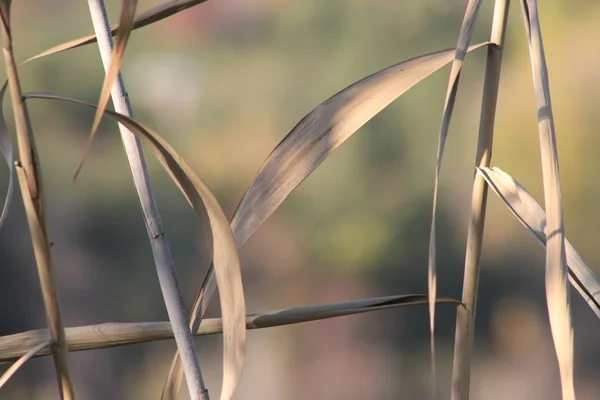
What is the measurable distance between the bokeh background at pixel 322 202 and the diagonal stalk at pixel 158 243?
1.22 meters

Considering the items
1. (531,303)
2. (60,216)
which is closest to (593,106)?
(531,303)

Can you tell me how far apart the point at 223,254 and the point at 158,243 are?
0.04 m

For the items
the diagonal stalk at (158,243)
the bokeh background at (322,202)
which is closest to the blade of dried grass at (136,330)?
the diagonal stalk at (158,243)

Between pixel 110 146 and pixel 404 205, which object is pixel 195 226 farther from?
pixel 404 205

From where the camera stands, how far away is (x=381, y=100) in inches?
8.0

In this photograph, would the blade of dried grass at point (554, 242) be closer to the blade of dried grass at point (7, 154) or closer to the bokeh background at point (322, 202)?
the blade of dried grass at point (7, 154)

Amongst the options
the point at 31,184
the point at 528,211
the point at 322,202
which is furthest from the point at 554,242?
the point at 322,202

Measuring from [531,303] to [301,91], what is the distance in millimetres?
763

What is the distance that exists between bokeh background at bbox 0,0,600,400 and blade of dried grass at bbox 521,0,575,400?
50.1 inches

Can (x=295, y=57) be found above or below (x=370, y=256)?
above

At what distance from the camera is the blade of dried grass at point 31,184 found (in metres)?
0.15

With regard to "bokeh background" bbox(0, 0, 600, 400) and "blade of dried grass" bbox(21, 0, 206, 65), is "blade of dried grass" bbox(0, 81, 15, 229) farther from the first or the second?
"bokeh background" bbox(0, 0, 600, 400)

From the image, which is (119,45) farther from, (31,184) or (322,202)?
(322,202)

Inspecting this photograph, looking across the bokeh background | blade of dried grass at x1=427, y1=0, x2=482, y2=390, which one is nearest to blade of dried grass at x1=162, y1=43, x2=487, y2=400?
blade of dried grass at x1=427, y1=0, x2=482, y2=390
